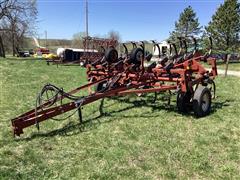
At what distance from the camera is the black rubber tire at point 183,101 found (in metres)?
7.84

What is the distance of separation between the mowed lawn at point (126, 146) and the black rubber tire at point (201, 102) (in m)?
0.20

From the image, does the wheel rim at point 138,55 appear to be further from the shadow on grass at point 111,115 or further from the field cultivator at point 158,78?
the shadow on grass at point 111,115

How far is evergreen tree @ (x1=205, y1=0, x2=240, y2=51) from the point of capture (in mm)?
36312

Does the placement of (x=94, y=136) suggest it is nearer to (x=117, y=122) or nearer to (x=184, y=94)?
(x=117, y=122)

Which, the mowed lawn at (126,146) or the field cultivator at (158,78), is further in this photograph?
the field cultivator at (158,78)

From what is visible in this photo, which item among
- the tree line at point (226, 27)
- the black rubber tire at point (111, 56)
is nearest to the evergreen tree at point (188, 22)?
the tree line at point (226, 27)

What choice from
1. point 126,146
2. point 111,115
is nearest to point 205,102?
point 111,115

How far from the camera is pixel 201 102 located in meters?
7.46

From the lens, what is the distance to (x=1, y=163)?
15.1 ft

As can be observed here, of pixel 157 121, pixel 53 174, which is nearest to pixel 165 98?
pixel 157 121

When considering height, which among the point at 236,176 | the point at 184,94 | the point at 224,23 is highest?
the point at 224,23

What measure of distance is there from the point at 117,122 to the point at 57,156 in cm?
225

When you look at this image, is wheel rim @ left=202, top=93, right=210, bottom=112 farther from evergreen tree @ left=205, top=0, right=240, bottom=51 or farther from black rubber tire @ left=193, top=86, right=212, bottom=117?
evergreen tree @ left=205, top=0, right=240, bottom=51

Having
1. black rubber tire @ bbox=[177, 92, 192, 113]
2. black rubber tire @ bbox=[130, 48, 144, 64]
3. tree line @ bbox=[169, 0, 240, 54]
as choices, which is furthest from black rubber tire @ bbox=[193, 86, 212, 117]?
tree line @ bbox=[169, 0, 240, 54]
